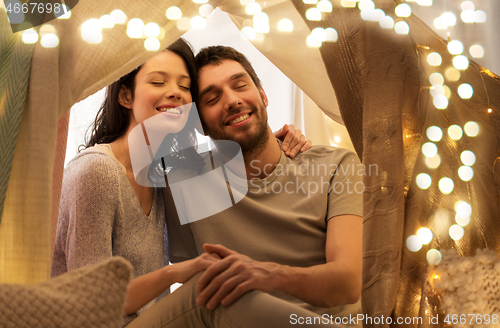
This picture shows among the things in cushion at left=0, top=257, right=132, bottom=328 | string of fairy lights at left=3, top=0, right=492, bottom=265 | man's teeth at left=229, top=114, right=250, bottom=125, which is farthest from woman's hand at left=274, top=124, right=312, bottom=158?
cushion at left=0, top=257, right=132, bottom=328

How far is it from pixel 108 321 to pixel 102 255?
0.37 meters

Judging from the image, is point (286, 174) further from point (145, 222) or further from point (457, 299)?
point (457, 299)

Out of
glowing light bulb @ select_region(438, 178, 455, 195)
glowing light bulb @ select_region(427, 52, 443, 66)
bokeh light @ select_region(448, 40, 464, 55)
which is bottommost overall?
glowing light bulb @ select_region(438, 178, 455, 195)

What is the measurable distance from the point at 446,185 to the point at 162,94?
2.87 ft

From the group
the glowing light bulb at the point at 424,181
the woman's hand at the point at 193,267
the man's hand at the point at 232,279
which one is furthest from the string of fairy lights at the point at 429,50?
the woman's hand at the point at 193,267

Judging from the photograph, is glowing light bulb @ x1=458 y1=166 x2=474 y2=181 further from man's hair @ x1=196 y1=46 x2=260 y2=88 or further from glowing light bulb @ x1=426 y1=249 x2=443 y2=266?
man's hair @ x1=196 y1=46 x2=260 y2=88

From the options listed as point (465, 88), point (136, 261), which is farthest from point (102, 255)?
point (465, 88)

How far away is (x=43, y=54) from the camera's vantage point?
924 mm

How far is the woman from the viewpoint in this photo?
0.99 metres

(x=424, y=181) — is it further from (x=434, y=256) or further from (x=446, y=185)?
(x=434, y=256)

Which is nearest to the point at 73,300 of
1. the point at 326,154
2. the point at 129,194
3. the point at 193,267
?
the point at 193,267

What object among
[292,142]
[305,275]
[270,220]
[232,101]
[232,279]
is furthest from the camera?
[292,142]

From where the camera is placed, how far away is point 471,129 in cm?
103

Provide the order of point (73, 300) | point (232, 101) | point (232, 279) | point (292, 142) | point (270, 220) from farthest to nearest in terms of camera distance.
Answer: point (292, 142), point (232, 101), point (270, 220), point (232, 279), point (73, 300)
